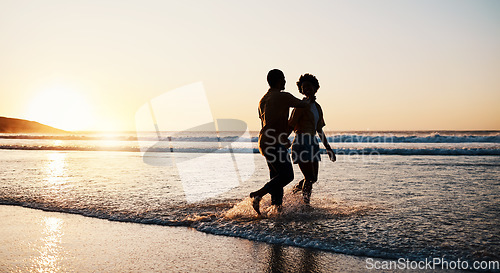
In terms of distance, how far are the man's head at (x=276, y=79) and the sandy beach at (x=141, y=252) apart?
81.2 inches

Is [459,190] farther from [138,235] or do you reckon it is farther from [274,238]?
[138,235]

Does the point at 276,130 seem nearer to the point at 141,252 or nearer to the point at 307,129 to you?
the point at 307,129

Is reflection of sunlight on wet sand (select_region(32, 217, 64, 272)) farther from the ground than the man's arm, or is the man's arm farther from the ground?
the man's arm

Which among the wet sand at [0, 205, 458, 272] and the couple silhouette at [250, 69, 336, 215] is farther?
the couple silhouette at [250, 69, 336, 215]

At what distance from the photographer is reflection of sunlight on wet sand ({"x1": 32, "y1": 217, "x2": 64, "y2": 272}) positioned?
10.3 feet

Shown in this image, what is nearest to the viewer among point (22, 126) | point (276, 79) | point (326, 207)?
point (276, 79)

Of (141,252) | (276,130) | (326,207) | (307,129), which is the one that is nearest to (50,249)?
(141,252)

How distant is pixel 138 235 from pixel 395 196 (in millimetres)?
4480

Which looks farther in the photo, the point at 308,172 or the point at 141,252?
the point at 308,172

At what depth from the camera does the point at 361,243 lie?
3.68 metres

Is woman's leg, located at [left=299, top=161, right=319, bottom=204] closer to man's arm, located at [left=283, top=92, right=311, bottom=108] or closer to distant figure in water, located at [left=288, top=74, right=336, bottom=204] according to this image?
distant figure in water, located at [left=288, top=74, right=336, bottom=204]

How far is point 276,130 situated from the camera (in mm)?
4680

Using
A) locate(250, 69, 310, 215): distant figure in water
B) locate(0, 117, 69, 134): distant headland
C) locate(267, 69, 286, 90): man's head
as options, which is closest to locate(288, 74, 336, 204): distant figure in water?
locate(250, 69, 310, 215): distant figure in water

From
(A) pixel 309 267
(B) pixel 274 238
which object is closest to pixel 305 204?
(B) pixel 274 238
